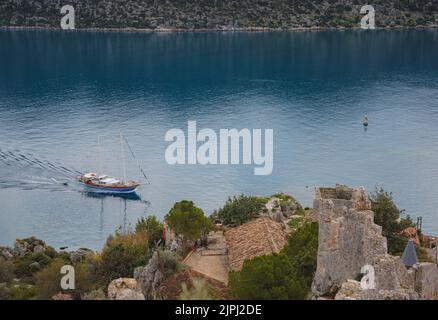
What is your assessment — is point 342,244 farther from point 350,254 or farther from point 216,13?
point 216,13

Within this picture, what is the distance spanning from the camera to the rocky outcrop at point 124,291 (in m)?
21.4

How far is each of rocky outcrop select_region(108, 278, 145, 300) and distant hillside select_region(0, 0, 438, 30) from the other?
474 ft

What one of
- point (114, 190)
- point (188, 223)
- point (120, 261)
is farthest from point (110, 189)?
point (188, 223)

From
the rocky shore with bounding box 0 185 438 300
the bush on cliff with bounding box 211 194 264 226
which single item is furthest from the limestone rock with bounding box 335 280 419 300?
the bush on cliff with bounding box 211 194 264 226

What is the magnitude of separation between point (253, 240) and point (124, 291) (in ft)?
48.1

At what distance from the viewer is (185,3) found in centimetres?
17150

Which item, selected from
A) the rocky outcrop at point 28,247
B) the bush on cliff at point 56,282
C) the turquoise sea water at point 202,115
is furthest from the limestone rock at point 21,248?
the bush on cliff at point 56,282

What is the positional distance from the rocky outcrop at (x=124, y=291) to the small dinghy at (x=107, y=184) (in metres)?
39.8

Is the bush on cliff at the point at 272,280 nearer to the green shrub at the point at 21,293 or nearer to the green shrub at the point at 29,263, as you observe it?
the green shrub at the point at 21,293

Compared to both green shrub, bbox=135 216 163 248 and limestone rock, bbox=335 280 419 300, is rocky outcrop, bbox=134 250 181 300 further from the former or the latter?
limestone rock, bbox=335 280 419 300

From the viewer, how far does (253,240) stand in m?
36.2

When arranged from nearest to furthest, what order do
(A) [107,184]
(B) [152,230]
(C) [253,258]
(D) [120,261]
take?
(C) [253,258] < (D) [120,261] < (B) [152,230] < (A) [107,184]

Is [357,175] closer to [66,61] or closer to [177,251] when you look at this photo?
[177,251]

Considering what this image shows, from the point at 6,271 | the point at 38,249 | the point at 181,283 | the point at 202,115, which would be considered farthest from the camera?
the point at 202,115
